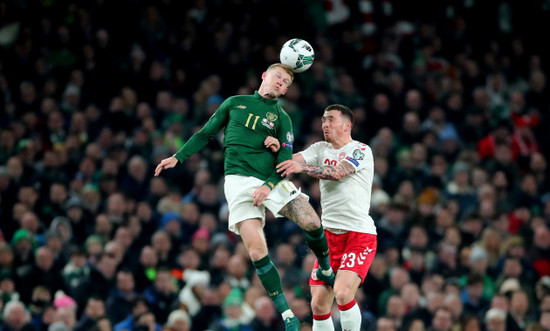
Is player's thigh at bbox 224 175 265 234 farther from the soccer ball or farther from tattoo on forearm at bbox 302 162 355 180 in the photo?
the soccer ball

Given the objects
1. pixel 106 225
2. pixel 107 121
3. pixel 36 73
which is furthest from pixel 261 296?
pixel 36 73

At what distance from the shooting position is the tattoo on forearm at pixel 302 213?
7570mm

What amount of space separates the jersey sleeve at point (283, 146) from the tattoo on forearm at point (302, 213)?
246 millimetres

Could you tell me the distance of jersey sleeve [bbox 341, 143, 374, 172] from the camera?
26.1 ft

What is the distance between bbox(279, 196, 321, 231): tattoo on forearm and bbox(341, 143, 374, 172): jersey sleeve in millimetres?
605

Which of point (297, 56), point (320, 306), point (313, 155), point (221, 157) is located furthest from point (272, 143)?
point (221, 157)

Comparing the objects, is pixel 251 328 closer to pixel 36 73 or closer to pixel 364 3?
pixel 36 73

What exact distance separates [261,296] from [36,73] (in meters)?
5.65

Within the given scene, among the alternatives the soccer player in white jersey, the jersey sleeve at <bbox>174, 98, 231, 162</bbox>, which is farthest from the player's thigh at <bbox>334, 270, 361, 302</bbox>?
the jersey sleeve at <bbox>174, 98, 231, 162</bbox>

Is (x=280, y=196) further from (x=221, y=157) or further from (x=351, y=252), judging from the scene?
(x=221, y=157)

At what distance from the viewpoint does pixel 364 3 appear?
1666 cm

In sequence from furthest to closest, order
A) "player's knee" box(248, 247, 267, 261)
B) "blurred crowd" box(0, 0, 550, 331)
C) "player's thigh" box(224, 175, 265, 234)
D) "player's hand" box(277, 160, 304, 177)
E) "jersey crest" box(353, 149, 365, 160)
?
1. "blurred crowd" box(0, 0, 550, 331)
2. "jersey crest" box(353, 149, 365, 160)
3. "player's thigh" box(224, 175, 265, 234)
4. "player's knee" box(248, 247, 267, 261)
5. "player's hand" box(277, 160, 304, 177)

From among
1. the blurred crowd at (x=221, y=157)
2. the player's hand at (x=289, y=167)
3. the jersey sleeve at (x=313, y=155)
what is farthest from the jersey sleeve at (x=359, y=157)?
the blurred crowd at (x=221, y=157)

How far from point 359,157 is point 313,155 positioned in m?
0.47
